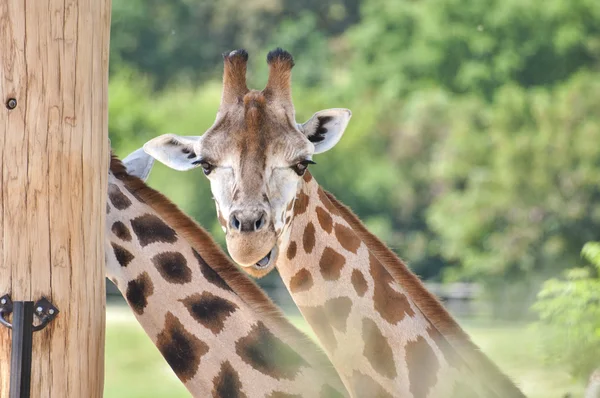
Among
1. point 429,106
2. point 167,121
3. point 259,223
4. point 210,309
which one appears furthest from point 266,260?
point 167,121

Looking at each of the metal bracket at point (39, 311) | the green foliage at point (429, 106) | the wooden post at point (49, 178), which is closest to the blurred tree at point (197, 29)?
the green foliage at point (429, 106)

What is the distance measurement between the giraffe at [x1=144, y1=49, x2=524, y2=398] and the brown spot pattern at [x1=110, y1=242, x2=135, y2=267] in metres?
0.36

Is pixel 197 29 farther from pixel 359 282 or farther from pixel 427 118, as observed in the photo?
pixel 359 282

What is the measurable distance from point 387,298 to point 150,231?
Answer: 93cm

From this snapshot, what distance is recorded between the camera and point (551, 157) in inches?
975

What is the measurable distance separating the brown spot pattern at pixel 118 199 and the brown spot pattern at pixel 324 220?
734 millimetres

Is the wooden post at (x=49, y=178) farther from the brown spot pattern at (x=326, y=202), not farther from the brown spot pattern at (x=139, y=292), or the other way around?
the brown spot pattern at (x=326, y=202)

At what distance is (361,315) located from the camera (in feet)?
14.0

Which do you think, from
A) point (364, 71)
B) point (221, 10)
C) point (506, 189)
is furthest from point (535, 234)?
point (221, 10)

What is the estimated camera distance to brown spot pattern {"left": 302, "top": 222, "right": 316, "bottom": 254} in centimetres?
Answer: 437

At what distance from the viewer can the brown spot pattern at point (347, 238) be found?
4.41 metres

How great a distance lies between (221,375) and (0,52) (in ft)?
4.35

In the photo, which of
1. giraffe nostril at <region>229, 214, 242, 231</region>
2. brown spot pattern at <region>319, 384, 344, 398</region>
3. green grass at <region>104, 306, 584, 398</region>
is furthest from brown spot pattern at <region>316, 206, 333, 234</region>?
green grass at <region>104, 306, 584, 398</region>

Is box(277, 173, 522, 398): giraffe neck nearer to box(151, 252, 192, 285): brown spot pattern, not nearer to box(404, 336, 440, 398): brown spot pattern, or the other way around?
box(404, 336, 440, 398): brown spot pattern
